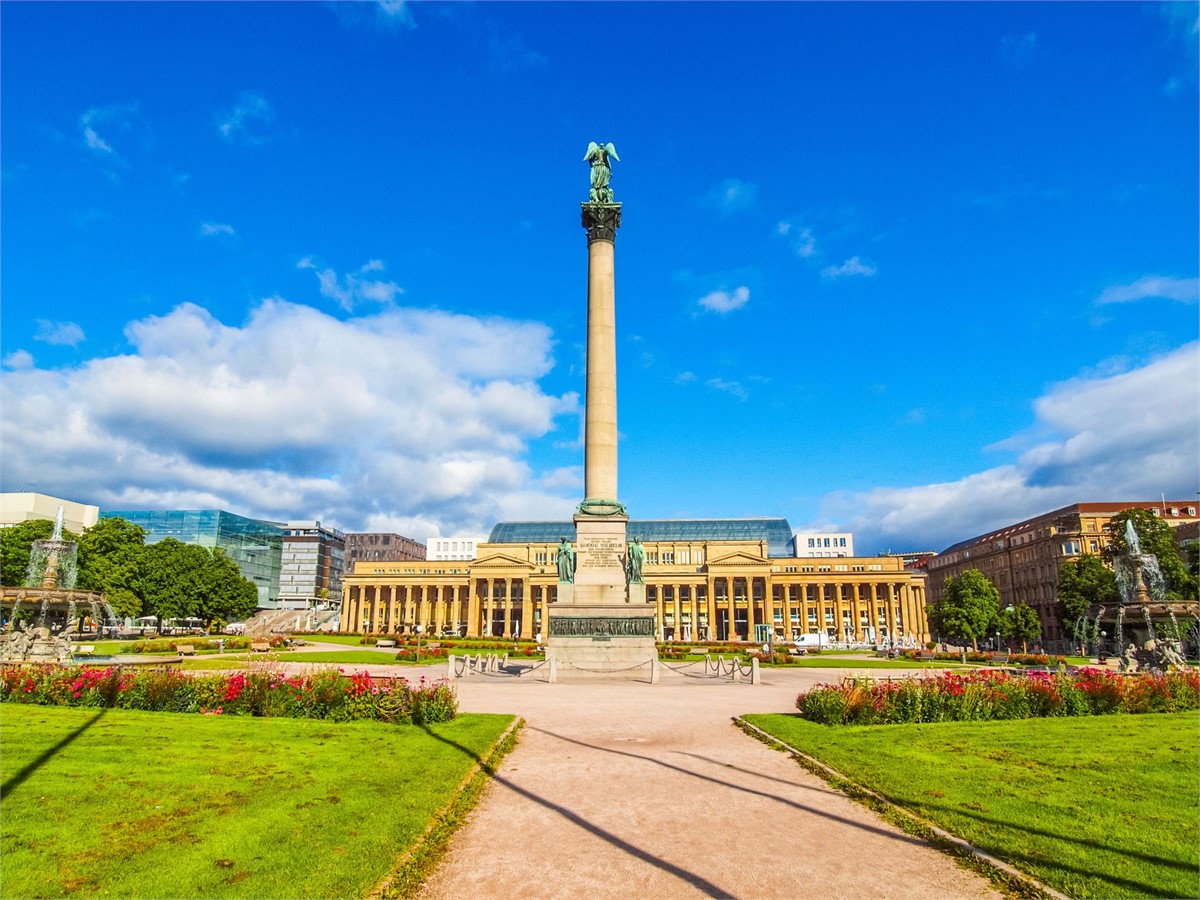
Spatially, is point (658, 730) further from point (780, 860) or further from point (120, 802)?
point (120, 802)

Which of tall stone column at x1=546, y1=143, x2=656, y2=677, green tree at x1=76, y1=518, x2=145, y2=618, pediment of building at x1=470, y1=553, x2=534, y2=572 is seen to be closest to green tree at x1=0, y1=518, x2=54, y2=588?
green tree at x1=76, y1=518, x2=145, y2=618

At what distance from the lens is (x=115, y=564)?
7875 centimetres

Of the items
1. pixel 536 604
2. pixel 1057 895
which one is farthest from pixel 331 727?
pixel 536 604

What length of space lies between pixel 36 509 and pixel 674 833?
173087mm

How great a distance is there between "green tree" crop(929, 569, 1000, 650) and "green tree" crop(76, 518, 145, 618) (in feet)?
283

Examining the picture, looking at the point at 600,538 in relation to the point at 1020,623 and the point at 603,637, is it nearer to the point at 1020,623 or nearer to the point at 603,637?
the point at 603,637

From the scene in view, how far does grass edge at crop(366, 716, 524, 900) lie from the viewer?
26.6ft

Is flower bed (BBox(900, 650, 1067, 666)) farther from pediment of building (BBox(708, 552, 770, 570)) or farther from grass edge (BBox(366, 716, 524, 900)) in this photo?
pediment of building (BBox(708, 552, 770, 570))

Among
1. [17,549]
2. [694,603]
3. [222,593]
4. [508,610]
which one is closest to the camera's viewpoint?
[17,549]

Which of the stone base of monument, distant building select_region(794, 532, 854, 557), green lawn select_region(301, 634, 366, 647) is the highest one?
distant building select_region(794, 532, 854, 557)

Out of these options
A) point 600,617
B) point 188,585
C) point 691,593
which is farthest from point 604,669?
point 691,593

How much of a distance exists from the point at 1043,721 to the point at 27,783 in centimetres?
2334

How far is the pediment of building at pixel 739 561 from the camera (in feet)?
465

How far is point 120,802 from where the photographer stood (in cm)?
1087
